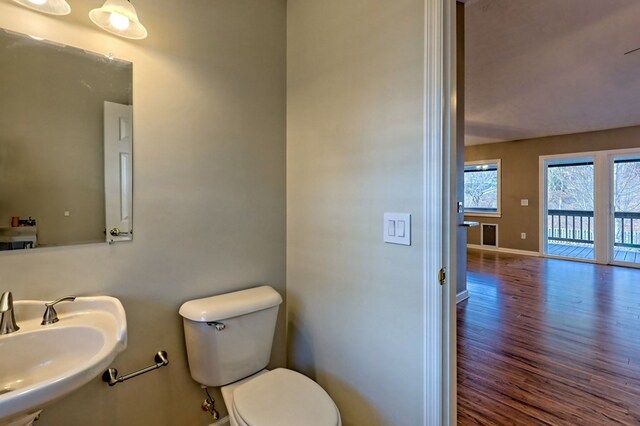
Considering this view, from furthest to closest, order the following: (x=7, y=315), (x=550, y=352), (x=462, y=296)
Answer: (x=462, y=296) → (x=550, y=352) → (x=7, y=315)

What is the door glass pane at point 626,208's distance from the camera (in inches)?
204

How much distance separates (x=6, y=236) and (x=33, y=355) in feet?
1.33

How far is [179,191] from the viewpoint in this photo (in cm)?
138

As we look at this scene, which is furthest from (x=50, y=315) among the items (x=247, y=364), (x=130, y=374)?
(x=247, y=364)

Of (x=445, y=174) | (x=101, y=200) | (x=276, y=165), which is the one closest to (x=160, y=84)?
(x=101, y=200)

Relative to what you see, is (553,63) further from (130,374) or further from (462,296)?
(130,374)

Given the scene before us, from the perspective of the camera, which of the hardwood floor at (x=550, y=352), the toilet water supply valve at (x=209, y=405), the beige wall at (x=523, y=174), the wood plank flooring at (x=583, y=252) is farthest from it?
the beige wall at (x=523, y=174)

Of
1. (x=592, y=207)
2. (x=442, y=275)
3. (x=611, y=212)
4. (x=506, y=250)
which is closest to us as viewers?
(x=442, y=275)

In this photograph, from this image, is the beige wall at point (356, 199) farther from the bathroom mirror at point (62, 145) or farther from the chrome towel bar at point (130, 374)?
the bathroom mirror at point (62, 145)

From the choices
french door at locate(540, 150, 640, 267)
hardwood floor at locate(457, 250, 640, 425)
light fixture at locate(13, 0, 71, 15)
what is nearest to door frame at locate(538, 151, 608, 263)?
french door at locate(540, 150, 640, 267)

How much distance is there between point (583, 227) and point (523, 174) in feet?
5.04

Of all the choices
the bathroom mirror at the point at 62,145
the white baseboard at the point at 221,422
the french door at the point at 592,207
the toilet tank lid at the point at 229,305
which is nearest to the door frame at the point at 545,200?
the french door at the point at 592,207

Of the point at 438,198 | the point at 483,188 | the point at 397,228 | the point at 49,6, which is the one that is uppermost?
the point at 49,6

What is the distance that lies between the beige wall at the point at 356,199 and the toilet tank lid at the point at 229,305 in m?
0.26
